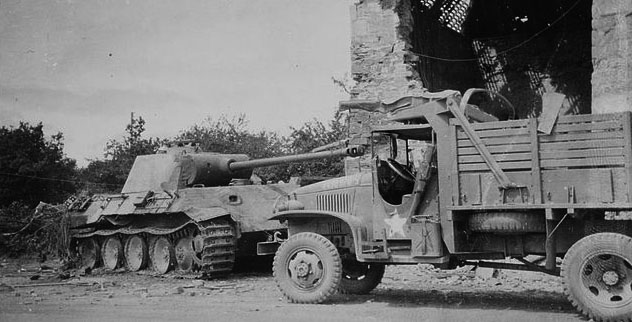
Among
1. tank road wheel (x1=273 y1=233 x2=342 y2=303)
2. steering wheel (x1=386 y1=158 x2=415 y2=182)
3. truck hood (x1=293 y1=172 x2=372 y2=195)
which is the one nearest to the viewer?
tank road wheel (x1=273 y1=233 x2=342 y2=303)

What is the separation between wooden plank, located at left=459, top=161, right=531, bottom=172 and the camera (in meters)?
7.41

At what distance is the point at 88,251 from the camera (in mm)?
15789

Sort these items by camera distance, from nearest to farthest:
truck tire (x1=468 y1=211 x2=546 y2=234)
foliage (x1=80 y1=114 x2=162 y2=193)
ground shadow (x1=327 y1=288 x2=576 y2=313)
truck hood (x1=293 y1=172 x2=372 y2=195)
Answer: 1. truck tire (x1=468 y1=211 x2=546 y2=234)
2. ground shadow (x1=327 y1=288 x2=576 y2=313)
3. truck hood (x1=293 y1=172 x2=372 y2=195)
4. foliage (x1=80 y1=114 x2=162 y2=193)

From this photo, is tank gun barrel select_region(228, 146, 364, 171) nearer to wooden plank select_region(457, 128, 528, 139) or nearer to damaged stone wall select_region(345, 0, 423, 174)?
damaged stone wall select_region(345, 0, 423, 174)

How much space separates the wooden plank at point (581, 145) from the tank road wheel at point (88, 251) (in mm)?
10895

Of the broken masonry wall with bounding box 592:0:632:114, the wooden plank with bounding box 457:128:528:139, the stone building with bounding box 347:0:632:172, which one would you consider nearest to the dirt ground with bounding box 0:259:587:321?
the wooden plank with bounding box 457:128:528:139

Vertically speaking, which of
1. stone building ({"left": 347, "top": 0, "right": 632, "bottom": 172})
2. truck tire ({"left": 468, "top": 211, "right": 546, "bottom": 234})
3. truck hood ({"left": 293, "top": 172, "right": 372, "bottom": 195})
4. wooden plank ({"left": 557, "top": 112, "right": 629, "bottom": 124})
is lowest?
truck tire ({"left": 468, "top": 211, "right": 546, "bottom": 234})

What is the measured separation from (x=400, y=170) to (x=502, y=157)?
155 centimetres

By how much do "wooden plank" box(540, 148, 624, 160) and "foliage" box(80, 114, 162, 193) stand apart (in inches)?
1122

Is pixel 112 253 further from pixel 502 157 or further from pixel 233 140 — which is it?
pixel 233 140

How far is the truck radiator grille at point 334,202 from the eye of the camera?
897cm

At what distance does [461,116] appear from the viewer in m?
7.82

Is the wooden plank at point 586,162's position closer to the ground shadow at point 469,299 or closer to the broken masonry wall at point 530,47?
the ground shadow at point 469,299

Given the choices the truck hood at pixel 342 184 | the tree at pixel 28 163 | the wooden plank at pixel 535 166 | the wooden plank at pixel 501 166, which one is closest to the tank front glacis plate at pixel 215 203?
the truck hood at pixel 342 184
